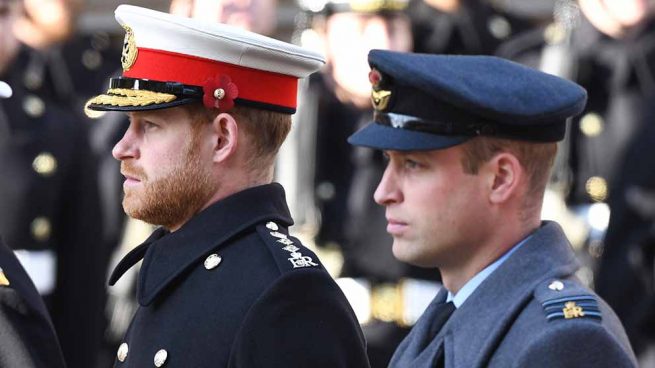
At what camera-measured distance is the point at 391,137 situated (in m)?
4.04

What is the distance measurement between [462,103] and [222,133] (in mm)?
627

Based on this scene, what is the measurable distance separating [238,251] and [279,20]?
378 inches

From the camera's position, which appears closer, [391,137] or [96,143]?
[391,137]

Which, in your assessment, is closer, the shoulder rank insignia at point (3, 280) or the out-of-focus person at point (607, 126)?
the shoulder rank insignia at point (3, 280)

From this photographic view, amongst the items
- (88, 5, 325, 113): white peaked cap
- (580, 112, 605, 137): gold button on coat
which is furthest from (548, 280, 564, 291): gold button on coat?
(580, 112, 605, 137): gold button on coat

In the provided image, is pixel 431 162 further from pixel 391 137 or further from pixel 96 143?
pixel 96 143

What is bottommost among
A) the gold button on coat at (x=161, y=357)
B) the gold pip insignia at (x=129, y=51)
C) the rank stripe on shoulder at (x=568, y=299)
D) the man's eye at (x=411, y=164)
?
Result: the gold button on coat at (x=161, y=357)

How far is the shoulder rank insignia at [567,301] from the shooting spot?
3.71m

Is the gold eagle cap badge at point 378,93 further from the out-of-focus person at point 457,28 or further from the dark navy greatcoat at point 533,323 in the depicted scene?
the out-of-focus person at point 457,28

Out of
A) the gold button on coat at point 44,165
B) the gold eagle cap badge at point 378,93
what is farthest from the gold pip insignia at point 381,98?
the gold button on coat at point 44,165

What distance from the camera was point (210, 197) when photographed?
4266mm

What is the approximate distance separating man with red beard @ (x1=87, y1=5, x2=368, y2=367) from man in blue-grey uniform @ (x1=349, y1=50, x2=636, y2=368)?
27 cm

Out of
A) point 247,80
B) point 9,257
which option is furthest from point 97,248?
point 247,80

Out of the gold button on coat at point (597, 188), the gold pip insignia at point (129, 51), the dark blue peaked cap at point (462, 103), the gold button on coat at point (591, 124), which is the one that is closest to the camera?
the dark blue peaked cap at point (462, 103)
